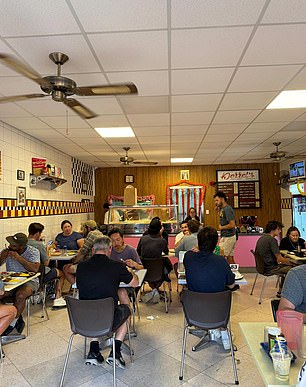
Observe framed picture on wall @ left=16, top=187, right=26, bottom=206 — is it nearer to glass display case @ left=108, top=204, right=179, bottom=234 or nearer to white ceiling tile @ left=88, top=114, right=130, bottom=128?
white ceiling tile @ left=88, top=114, right=130, bottom=128

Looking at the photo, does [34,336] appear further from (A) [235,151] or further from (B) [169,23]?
(A) [235,151]

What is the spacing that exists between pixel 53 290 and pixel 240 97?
370 centimetres

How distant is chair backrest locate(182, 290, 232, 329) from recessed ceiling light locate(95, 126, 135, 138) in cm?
278

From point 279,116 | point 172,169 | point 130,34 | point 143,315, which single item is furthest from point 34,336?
point 172,169

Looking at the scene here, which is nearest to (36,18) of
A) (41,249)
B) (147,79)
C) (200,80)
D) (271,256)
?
(147,79)

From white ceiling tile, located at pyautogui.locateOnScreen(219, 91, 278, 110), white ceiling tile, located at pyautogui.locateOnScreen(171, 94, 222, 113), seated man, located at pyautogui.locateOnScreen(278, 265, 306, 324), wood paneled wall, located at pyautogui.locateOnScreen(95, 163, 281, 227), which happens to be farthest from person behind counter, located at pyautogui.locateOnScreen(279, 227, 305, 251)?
wood paneled wall, located at pyautogui.locateOnScreen(95, 163, 281, 227)

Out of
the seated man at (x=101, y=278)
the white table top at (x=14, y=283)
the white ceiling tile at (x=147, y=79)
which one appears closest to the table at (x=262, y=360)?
the seated man at (x=101, y=278)

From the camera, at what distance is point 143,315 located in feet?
11.7

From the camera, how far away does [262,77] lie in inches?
106

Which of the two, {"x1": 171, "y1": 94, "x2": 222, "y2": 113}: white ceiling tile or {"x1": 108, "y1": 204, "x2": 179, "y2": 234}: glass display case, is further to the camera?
{"x1": 108, "y1": 204, "x2": 179, "y2": 234}: glass display case

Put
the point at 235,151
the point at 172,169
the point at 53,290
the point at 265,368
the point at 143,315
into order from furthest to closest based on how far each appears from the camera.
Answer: the point at 172,169 → the point at 235,151 → the point at 53,290 → the point at 143,315 → the point at 265,368

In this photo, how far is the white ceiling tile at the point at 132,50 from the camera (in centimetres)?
202

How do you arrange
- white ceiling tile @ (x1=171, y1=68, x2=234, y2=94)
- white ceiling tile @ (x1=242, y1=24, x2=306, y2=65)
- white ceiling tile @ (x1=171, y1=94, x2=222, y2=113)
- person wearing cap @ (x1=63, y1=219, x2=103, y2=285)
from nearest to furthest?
white ceiling tile @ (x1=242, y1=24, x2=306, y2=65) → white ceiling tile @ (x1=171, y1=68, x2=234, y2=94) → white ceiling tile @ (x1=171, y1=94, x2=222, y2=113) → person wearing cap @ (x1=63, y1=219, x2=103, y2=285)

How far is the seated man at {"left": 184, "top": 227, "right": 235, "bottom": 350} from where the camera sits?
2432mm
